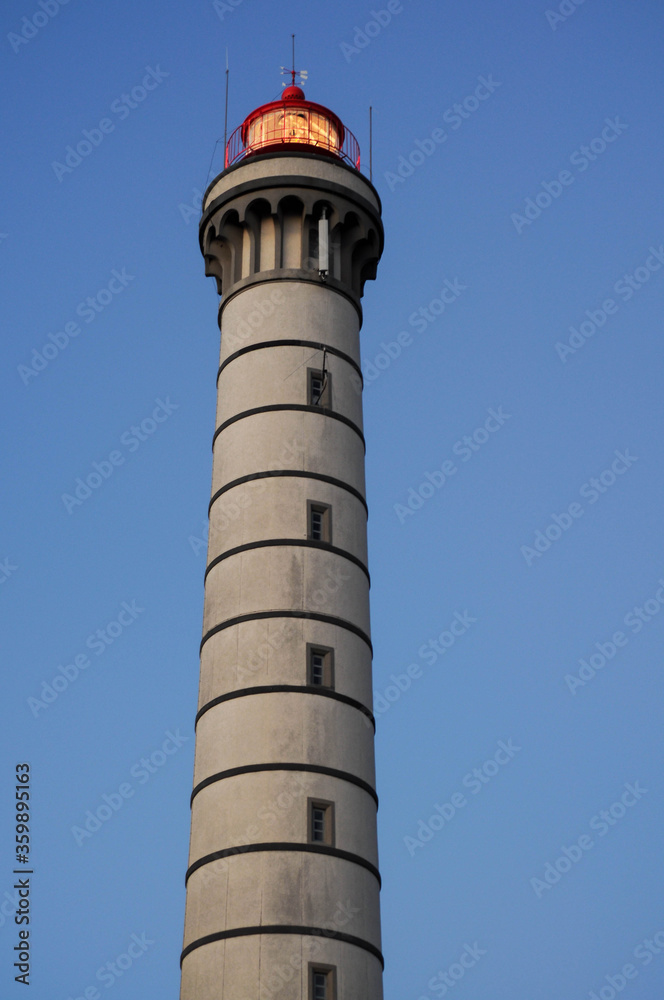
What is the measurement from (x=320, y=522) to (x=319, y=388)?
401cm

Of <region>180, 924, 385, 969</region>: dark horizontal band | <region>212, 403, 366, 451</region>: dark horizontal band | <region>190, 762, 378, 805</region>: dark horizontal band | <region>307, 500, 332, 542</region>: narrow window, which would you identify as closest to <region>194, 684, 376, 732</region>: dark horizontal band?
<region>190, 762, 378, 805</region>: dark horizontal band

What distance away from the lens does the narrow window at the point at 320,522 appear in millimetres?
33062

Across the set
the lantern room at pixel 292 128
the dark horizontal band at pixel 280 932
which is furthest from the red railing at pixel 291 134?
the dark horizontal band at pixel 280 932

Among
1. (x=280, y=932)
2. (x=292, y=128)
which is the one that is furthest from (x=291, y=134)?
(x=280, y=932)

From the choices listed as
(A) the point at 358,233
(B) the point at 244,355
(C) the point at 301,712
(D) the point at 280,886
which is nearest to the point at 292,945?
(D) the point at 280,886

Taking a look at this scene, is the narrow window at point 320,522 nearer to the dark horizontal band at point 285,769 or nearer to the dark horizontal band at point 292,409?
the dark horizontal band at point 292,409

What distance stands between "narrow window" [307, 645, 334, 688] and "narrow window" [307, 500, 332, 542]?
9.35 feet

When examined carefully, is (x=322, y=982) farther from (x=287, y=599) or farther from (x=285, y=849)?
(x=287, y=599)

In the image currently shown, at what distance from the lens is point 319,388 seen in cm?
3541

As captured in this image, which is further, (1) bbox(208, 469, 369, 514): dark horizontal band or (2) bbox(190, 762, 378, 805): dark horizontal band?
(1) bbox(208, 469, 369, 514): dark horizontal band

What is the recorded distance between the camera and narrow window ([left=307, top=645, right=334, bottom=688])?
3120 centimetres

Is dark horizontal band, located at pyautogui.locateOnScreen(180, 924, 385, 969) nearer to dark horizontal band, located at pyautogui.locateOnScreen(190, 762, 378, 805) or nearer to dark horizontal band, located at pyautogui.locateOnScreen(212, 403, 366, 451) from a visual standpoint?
dark horizontal band, located at pyautogui.locateOnScreen(190, 762, 378, 805)

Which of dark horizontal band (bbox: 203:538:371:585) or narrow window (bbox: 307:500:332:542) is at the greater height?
narrow window (bbox: 307:500:332:542)

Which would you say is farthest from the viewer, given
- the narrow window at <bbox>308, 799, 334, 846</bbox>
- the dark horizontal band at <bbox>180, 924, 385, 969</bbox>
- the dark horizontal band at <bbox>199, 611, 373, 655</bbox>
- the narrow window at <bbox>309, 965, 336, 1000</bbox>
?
the dark horizontal band at <bbox>199, 611, 373, 655</bbox>
